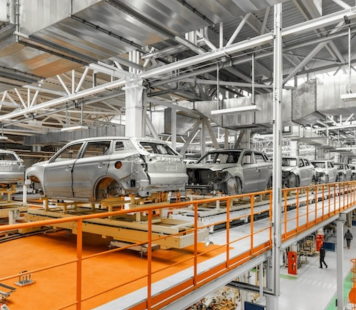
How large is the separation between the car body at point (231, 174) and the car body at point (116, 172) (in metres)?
2.28

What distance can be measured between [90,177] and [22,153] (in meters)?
22.5

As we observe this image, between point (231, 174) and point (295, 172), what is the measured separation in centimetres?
561

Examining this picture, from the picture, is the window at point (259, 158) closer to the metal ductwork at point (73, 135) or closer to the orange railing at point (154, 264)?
the orange railing at point (154, 264)

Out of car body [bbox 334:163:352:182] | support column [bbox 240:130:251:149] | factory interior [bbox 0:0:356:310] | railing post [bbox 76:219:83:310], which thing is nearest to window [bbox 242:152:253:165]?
factory interior [bbox 0:0:356:310]

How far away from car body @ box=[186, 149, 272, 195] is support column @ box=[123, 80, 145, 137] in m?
2.13

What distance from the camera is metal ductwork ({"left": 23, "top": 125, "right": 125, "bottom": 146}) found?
52.6ft

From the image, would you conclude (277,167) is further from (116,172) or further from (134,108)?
(134,108)

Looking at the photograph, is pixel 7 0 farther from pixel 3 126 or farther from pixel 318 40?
pixel 3 126

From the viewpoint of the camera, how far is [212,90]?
47.0 ft

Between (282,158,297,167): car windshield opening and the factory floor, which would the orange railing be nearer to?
the factory floor

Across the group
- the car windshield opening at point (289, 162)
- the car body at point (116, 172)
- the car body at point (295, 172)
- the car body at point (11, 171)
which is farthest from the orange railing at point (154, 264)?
the car windshield opening at point (289, 162)

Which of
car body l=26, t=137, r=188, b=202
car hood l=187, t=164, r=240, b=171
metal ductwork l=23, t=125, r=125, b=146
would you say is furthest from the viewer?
metal ductwork l=23, t=125, r=125, b=146

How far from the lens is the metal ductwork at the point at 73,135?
52.6ft

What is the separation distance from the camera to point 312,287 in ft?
46.1
